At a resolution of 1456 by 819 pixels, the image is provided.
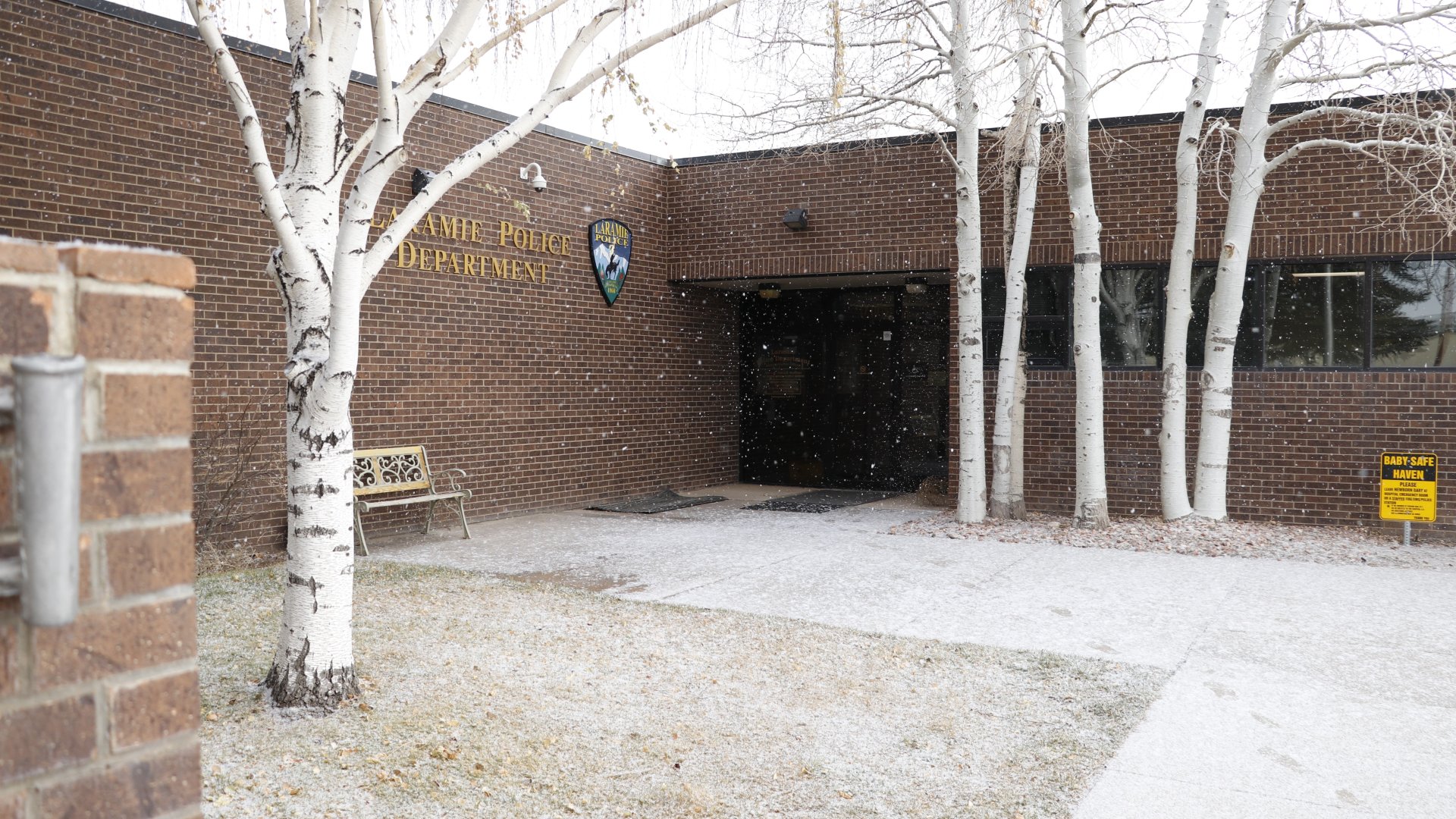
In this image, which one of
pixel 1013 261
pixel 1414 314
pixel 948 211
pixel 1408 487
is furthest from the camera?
→ pixel 948 211

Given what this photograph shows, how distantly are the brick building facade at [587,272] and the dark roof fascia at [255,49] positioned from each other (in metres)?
0.03

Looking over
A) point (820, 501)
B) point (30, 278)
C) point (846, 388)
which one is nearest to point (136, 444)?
point (30, 278)

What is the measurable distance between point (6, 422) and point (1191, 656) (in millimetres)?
5785

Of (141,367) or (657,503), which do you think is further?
(657,503)

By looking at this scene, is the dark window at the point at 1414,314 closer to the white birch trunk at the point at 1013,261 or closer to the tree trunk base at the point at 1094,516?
the tree trunk base at the point at 1094,516

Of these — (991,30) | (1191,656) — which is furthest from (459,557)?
(991,30)

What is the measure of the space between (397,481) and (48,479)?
366 inches

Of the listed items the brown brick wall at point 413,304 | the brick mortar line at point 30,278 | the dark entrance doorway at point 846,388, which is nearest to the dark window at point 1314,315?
the dark entrance doorway at point 846,388

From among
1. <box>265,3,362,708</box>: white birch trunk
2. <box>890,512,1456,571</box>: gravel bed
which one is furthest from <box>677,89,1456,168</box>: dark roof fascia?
<box>265,3,362,708</box>: white birch trunk

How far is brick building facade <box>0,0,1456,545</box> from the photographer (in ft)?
25.9

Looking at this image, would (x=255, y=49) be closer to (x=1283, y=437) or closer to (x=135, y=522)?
(x=135, y=522)

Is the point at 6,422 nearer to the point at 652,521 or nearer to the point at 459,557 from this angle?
the point at 459,557

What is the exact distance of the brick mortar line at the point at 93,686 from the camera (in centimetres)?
107

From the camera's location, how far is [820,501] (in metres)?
13.4
